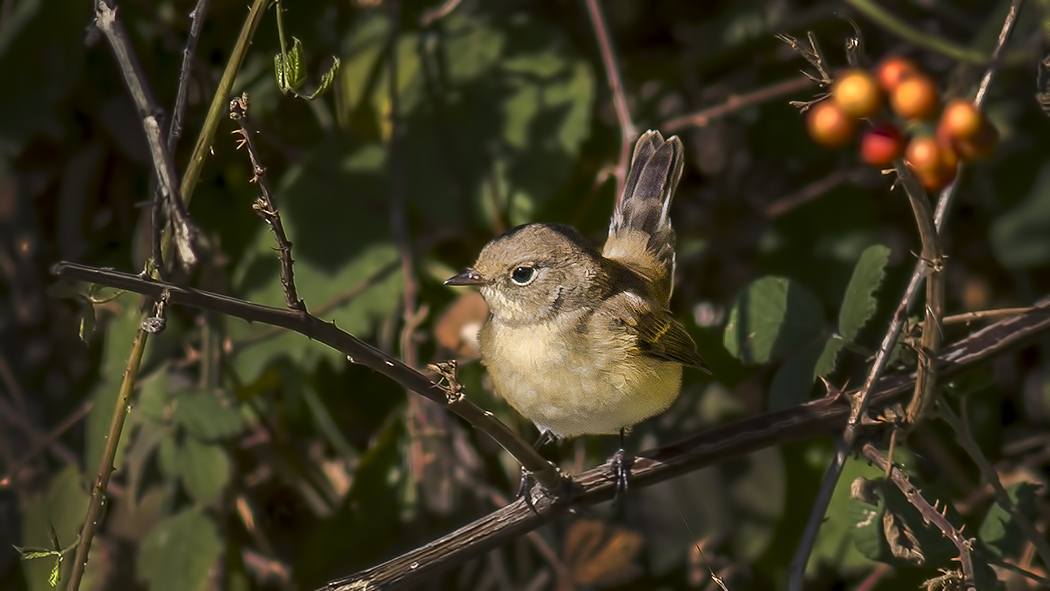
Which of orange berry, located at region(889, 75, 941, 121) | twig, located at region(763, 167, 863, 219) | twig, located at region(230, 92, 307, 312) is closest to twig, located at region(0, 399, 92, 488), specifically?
twig, located at region(230, 92, 307, 312)

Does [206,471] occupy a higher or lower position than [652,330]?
higher

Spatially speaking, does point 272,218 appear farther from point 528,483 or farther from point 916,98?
point 528,483

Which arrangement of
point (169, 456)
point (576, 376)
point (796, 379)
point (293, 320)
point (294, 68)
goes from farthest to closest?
point (169, 456) < point (576, 376) < point (796, 379) < point (294, 68) < point (293, 320)

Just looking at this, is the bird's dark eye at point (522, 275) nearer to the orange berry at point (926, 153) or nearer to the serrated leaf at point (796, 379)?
the serrated leaf at point (796, 379)

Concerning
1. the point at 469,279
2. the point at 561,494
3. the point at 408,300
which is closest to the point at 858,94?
the point at 561,494

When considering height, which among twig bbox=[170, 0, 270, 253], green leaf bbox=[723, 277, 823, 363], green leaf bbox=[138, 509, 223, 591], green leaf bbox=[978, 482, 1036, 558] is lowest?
green leaf bbox=[978, 482, 1036, 558]

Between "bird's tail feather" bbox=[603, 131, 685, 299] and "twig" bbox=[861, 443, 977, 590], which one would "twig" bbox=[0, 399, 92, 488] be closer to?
"bird's tail feather" bbox=[603, 131, 685, 299]
